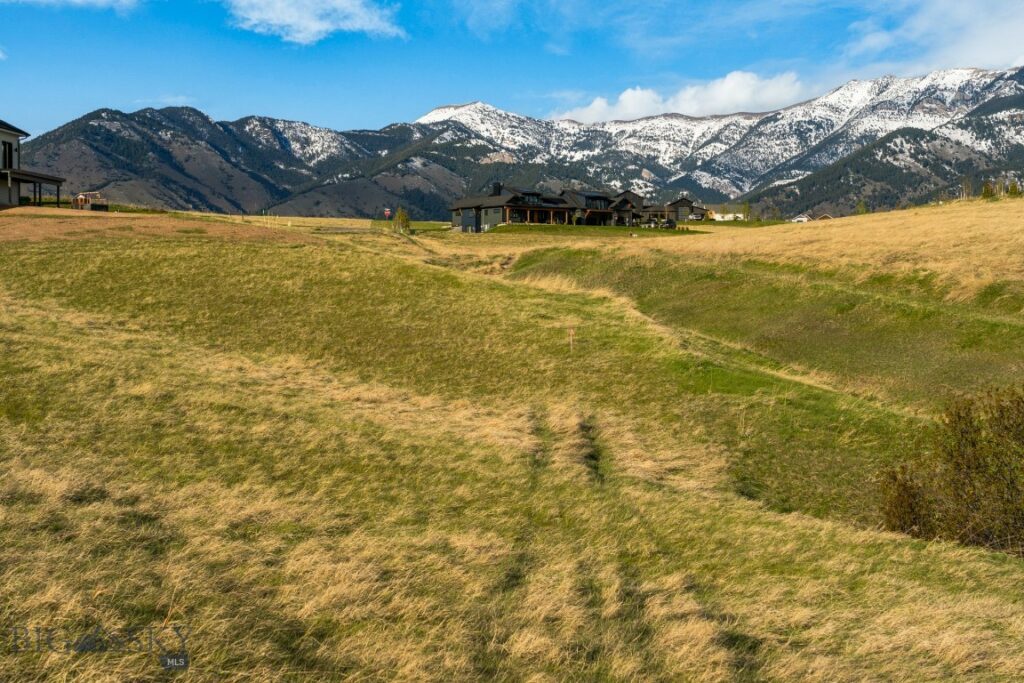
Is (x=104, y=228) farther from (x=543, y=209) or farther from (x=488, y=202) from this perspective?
(x=543, y=209)

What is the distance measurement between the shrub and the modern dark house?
12324cm

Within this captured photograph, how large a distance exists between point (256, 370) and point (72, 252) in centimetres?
2773

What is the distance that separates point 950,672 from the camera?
974 cm

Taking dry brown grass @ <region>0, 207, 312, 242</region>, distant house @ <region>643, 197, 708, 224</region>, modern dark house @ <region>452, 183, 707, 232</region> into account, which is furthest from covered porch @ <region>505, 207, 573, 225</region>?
dry brown grass @ <region>0, 207, 312, 242</region>

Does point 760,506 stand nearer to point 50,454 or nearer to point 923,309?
point 50,454

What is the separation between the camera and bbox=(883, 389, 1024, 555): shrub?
15891 millimetres

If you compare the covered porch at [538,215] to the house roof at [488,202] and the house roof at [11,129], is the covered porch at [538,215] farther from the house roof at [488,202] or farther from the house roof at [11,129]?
the house roof at [11,129]

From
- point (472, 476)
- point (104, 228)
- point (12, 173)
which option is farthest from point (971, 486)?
point (12, 173)

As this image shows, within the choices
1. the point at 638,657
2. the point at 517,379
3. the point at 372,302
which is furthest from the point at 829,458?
the point at 372,302

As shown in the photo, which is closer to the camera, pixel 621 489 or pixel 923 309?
pixel 621 489

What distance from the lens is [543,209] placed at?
142 m

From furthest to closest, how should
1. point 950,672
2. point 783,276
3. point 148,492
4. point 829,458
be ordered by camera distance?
point 783,276, point 829,458, point 148,492, point 950,672

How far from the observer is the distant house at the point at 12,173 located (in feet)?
235

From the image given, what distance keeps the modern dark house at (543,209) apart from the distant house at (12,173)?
79217mm
